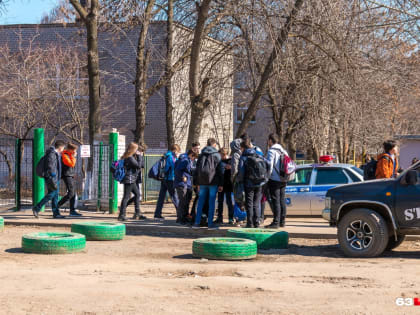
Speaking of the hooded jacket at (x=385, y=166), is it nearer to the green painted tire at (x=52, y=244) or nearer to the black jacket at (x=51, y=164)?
the green painted tire at (x=52, y=244)

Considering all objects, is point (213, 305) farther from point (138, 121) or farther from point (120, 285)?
point (138, 121)

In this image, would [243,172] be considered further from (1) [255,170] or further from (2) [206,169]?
(2) [206,169]

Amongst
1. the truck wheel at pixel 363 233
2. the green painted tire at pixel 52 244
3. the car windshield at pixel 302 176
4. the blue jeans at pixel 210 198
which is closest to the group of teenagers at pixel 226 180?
the blue jeans at pixel 210 198

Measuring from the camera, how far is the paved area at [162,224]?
13.6 m

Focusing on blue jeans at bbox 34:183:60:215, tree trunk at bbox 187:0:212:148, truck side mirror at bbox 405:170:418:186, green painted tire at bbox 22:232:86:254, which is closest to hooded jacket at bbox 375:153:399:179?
truck side mirror at bbox 405:170:418:186

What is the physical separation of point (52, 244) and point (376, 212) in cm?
529

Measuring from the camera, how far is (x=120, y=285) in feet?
25.6

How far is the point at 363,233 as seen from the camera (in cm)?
1077

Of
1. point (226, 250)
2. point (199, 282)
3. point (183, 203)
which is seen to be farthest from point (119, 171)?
point (199, 282)

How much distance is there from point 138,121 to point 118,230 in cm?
901

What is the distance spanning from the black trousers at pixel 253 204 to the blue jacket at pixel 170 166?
3112 mm

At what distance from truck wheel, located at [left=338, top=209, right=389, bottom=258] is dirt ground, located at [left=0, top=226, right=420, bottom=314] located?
0.74ft

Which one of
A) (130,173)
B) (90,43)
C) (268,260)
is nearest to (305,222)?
(130,173)

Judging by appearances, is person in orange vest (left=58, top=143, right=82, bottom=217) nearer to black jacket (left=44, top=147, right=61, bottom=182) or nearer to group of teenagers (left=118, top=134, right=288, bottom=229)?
black jacket (left=44, top=147, right=61, bottom=182)
